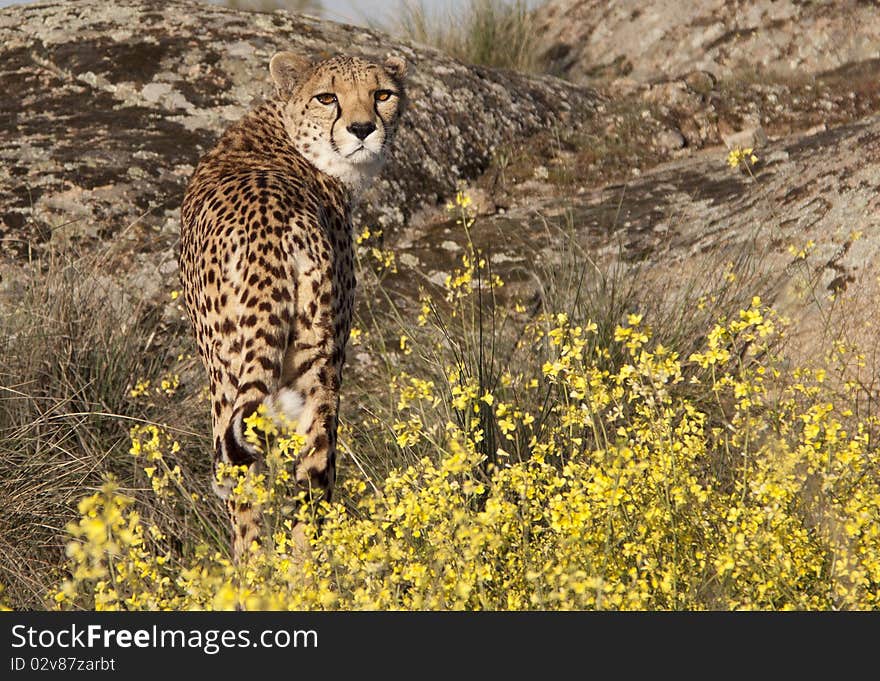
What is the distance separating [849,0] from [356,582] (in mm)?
9972

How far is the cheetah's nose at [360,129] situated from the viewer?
4.41m

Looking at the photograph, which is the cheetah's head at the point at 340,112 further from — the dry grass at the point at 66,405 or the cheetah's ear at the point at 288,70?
the dry grass at the point at 66,405

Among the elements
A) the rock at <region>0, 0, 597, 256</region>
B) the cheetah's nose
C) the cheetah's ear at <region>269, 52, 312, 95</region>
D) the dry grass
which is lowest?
the dry grass

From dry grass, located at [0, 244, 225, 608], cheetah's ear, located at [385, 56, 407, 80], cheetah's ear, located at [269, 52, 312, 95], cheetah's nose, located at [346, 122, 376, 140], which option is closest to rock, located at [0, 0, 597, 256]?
dry grass, located at [0, 244, 225, 608]

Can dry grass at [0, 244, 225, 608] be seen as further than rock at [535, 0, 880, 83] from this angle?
No

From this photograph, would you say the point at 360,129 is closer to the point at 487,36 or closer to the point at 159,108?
the point at 159,108

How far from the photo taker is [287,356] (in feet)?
12.3

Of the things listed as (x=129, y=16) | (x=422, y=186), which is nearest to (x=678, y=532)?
(x=422, y=186)

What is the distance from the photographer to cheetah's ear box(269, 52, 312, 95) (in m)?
4.65

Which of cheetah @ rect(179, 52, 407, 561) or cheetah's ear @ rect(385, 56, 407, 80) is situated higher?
cheetah's ear @ rect(385, 56, 407, 80)

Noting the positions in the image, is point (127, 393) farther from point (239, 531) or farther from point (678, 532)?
point (678, 532)

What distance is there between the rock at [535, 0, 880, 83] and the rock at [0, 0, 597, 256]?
2912mm

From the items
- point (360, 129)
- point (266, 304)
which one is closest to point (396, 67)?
point (360, 129)

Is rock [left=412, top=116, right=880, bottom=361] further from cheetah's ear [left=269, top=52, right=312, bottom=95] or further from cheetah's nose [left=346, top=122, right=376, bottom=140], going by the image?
cheetah's ear [left=269, top=52, right=312, bottom=95]
